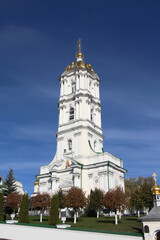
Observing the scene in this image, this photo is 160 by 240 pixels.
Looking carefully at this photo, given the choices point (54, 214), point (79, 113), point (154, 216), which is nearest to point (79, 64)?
point (79, 113)

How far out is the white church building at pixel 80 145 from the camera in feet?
120

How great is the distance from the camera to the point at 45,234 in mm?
18547

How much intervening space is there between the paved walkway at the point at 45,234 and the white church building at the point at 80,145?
15497 mm

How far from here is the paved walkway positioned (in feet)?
51.3

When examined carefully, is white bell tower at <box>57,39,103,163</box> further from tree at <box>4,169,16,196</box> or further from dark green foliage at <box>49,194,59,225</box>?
dark green foliage at <box>49,194,59,225</box>

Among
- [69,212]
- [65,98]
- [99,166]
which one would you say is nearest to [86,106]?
[65,98]

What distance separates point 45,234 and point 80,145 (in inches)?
882

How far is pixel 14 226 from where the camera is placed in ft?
69.2

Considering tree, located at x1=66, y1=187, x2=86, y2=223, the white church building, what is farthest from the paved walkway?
the white church building

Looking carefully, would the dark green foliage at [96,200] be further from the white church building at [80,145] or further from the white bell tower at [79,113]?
the white bell tower at [79,113]

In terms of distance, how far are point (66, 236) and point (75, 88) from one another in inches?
1317

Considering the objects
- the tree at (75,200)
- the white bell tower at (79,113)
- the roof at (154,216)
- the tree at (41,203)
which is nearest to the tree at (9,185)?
the white bell tower at (79,113)

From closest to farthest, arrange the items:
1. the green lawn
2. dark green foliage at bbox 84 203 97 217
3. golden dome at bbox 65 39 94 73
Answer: the green lawn, dark green foliage at bbox 84 203 97 217, golden dome at bbox 65 39 94 73

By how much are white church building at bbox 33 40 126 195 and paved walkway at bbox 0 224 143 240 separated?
15497 millimetres
